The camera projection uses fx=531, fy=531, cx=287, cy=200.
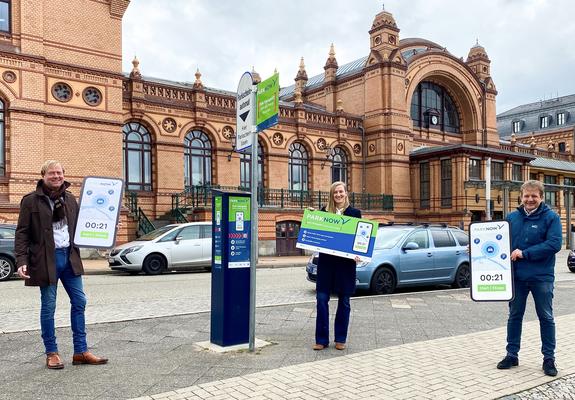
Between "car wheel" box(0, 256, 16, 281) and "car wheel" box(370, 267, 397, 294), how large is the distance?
9984 mm

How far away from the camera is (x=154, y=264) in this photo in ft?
53.5

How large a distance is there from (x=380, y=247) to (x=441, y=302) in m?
2.11

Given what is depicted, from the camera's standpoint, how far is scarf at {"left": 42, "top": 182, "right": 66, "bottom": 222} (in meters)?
5.39

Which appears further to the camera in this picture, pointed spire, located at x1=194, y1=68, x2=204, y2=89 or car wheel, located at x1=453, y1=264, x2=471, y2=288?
pointed spire, located at x1=194, y1=68, x2=204, y2=89

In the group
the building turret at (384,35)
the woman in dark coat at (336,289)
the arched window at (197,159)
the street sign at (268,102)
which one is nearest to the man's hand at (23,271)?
the street sign at (268,102)

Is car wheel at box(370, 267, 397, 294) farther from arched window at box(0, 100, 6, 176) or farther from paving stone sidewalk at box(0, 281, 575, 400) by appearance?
arched window at box(0, 100, 6, 176)

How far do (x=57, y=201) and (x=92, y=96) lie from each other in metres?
18.5

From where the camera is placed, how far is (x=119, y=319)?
809cm

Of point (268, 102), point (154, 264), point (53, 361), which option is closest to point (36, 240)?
point (53, 361)

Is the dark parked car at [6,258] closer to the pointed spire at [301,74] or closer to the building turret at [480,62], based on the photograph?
the pointed spire at [301,74]

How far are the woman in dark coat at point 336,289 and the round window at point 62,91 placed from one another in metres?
18.4

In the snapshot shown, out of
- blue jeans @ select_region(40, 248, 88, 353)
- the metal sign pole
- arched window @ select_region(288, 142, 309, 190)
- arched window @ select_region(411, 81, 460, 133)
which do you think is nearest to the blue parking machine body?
the metal sign pole

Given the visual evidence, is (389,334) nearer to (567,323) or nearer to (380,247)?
(567,323)

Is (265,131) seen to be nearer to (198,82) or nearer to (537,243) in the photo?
(198,82)
